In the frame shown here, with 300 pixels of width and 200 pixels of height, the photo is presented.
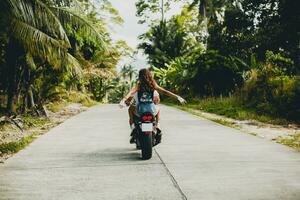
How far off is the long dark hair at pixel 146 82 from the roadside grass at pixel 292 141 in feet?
9.93

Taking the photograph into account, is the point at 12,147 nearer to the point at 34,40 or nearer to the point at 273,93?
the point at 34,40

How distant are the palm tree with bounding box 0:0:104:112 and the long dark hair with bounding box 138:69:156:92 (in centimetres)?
581

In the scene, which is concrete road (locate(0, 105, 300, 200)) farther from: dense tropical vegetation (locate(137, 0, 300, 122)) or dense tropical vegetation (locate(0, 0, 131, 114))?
dense tropical vegetation (locate(137, 0, 300, 122))

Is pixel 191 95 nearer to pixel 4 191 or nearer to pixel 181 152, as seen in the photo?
pixel 181 152

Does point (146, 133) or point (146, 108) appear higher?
point (146, 108)

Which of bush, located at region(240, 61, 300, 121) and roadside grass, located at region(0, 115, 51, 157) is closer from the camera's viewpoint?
roadside grass, located at region(0, 115, 51, 157)

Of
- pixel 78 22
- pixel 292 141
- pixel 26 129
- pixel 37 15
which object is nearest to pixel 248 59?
Result: pixel 78 22

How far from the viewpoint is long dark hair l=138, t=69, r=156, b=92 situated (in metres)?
7.81

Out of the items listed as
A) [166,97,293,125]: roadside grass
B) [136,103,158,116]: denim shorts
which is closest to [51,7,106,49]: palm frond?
[166,97,293,125]: roadside grass

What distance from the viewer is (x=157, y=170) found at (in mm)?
6434

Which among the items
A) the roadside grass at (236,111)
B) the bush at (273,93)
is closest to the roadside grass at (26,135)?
the roadside grass at (236,111)

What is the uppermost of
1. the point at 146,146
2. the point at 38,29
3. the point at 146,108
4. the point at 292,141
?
the point at 38,29

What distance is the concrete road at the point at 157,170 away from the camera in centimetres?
511

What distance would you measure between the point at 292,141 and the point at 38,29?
28.5 ft
